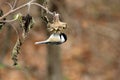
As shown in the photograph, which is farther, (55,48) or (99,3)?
(99,3)

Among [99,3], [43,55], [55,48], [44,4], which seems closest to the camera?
[44,4]

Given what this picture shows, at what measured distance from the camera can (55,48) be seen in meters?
5.01

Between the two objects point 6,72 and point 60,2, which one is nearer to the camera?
point 60,2

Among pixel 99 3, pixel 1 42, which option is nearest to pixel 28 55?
pixel 99 3

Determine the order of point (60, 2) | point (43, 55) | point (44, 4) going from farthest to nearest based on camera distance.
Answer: point (43, 55) → point (60, 2) → point (44, 4)

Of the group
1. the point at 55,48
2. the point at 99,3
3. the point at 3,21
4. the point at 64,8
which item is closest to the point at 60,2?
the point at 64,8

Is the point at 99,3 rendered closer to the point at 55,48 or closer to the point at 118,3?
the point at 118,3

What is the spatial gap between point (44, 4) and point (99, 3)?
3.51m

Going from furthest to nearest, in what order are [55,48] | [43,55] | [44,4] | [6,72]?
[43,55]
[6,72]
[55,48]
[44,4]

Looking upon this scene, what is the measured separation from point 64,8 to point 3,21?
2491 mm

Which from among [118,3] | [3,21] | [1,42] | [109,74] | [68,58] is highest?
[68,58]

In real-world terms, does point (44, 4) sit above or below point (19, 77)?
below

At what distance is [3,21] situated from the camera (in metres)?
2.18

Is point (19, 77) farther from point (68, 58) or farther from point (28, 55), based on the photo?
point (68, 58)
